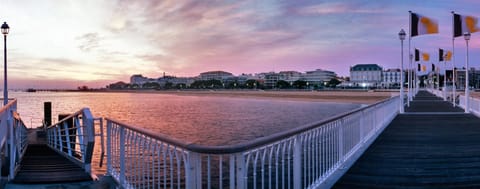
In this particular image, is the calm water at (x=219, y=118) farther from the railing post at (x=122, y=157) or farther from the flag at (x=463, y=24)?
the railing post at (x=122, y=157)

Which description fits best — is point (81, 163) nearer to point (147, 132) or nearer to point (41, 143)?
point (147, 132)

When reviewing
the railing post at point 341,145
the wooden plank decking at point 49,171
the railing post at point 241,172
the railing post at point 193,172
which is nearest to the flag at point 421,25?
the railing post at point 341,145

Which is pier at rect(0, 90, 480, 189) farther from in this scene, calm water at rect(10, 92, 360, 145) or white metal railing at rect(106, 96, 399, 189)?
calm water at rect(10, 92, 360, 145)

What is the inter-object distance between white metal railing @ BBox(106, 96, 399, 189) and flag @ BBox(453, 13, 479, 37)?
12.9 meters

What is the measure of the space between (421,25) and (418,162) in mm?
14598

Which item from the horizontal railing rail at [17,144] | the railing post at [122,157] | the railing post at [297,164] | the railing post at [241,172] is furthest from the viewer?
the horizontal railing rail at [17,144]

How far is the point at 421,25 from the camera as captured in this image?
20938 millimetres

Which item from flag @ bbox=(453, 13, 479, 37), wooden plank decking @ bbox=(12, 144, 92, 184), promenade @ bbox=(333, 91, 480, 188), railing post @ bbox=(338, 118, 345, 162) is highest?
flag @ bbox=(453, 13, 479, 37)

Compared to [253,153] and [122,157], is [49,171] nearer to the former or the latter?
[122,157]

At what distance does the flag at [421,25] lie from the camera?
20.7 metres

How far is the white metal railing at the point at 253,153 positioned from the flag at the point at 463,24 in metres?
12.9

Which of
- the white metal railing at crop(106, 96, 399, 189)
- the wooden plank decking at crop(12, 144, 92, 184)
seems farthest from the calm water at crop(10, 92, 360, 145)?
the white metal railing at crop(106, 96, 399, 189)

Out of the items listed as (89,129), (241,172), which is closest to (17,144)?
(89,129)

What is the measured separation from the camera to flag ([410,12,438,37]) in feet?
68.0
